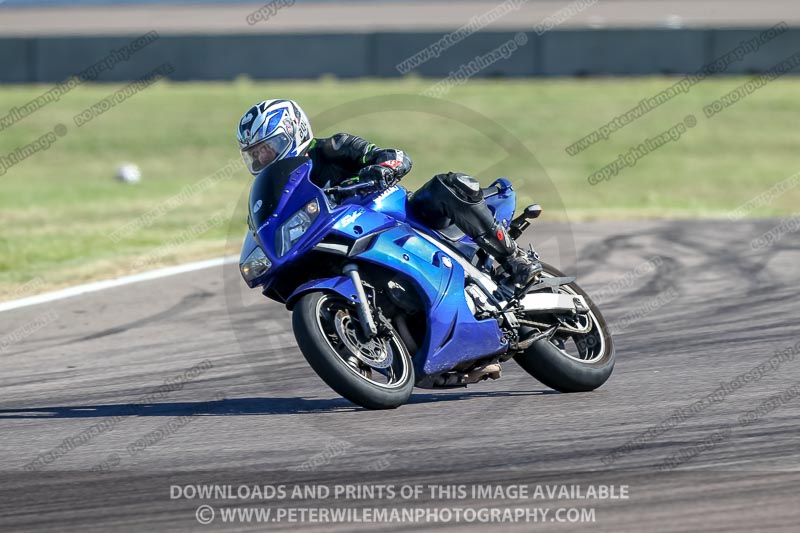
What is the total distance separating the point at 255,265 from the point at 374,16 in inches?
1354

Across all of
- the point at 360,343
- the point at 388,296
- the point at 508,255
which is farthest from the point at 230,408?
the point at 508,255

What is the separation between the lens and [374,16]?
40031 millimetres

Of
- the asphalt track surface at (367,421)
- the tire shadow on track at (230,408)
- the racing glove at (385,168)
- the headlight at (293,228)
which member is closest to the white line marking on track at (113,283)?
the asphalt track surface at (367,421)

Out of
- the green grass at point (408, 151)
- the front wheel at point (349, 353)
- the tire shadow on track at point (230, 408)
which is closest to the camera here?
the front wheel at point (349, 353)

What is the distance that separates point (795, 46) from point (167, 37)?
45.3 ft

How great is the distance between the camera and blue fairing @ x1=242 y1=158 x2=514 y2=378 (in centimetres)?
648

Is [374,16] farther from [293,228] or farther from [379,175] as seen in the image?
[293,228]

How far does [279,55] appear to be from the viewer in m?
28.3

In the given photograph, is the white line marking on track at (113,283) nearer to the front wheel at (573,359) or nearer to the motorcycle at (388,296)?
the motorcycle at (388,296)

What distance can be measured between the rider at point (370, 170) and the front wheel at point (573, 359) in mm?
400

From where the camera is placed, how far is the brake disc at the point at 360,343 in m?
6.36

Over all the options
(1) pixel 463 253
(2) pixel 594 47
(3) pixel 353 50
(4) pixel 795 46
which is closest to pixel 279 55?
(3) pixel 353 50

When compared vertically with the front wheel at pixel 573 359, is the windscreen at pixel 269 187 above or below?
above

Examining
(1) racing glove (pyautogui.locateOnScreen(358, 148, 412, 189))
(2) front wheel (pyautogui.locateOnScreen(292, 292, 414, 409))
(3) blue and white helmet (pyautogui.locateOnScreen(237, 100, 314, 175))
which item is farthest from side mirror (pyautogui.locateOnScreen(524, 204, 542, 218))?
(3) blue and white helmet (pyautogui.locateOnScreen(237, 100, 314, 175))
